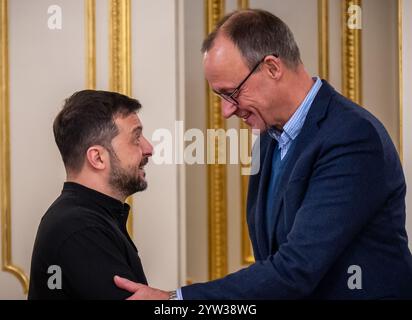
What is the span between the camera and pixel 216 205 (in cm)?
216

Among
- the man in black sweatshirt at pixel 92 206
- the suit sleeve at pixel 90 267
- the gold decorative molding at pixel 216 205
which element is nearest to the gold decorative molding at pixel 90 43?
the gold decorative molding at pixel 216 205

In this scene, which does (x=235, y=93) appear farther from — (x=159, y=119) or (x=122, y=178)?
(x=159, y=119)

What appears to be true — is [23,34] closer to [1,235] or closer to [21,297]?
[1,235]

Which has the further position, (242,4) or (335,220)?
(242,4)

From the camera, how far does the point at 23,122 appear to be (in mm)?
2027

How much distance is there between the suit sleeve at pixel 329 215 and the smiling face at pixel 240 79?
181 millimetres

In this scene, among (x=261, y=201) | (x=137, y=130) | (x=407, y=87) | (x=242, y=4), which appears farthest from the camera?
(x=242, y=4)

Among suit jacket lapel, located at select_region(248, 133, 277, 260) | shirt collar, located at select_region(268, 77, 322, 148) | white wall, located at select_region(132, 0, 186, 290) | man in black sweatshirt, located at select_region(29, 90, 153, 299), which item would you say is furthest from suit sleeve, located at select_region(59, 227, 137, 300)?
white wall, located at select_region(132, 0, 186, 290)

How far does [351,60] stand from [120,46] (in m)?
0.73

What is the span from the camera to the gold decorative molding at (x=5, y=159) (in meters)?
2.00

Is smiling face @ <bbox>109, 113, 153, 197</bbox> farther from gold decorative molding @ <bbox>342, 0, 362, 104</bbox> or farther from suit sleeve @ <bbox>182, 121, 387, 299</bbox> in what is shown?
gold decorative molding @ <bbox>342, 0, 362, 104</bbox>

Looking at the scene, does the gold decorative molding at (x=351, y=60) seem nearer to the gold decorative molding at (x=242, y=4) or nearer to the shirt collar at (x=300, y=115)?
the gold decorative molding at (x=242, y=4)

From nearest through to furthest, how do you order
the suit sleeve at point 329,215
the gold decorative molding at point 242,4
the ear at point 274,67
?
the suit sleeve at point 329,215, the ear at point 274,67, the gold decorative molding at point 242,4

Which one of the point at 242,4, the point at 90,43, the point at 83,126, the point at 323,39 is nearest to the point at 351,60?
the point at 323,39
